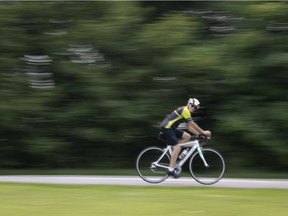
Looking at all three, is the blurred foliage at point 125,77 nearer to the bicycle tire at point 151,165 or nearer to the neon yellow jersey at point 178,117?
the bicycle tire at point 151,165

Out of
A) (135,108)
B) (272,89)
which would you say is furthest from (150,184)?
(272,89)

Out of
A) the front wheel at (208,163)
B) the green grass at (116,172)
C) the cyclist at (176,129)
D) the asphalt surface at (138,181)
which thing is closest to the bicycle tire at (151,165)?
the asphalt surface at (138,181)

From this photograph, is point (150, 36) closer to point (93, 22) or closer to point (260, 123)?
A: point (93, 22)

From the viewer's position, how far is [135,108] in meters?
14.5

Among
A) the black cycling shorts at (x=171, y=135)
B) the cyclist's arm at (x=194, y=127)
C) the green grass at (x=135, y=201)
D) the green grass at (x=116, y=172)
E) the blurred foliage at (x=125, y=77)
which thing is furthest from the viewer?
the blurred foliage at (x=125, y=77)

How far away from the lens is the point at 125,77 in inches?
575

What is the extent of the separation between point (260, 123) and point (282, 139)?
66cm

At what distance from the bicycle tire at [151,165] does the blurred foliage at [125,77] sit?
2.43m

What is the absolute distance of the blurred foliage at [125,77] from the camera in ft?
46.0

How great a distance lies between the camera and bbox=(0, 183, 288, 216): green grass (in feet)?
26.9

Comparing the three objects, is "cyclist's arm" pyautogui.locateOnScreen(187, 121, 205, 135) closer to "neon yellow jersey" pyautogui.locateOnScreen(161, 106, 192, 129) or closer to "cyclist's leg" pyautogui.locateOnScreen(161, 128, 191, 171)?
"neon yellow jersey" pyautogui.locateOnScreen(161, 106, 192, 129)

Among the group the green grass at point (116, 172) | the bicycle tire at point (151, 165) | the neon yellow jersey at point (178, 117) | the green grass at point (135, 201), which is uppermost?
the neon yellow jersey at point (178, 117)

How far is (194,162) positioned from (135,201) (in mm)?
2863

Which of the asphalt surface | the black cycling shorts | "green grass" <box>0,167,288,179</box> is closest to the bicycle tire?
the asphalt surface
